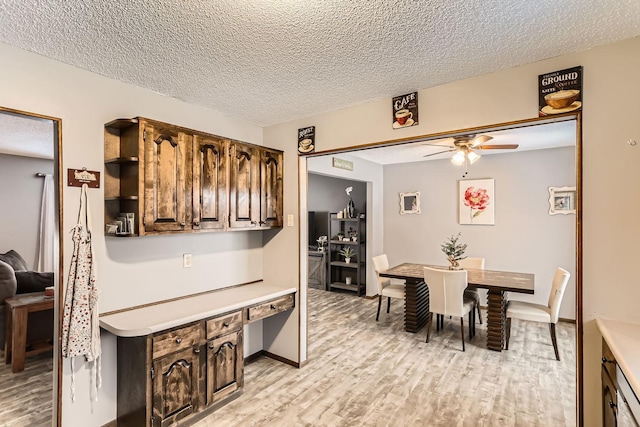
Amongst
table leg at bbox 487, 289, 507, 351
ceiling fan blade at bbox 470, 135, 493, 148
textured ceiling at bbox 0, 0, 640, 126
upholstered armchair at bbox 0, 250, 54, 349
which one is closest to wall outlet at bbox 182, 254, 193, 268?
textured ceiling at bbox 0, 0, 640, 126

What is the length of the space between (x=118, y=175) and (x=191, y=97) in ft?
2.77

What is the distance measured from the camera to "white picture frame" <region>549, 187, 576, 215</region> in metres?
4.73

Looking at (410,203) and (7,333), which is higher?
(410,203)

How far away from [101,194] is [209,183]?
727 mm

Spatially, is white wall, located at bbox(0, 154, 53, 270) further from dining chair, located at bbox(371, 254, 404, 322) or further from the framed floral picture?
the framed floral picture

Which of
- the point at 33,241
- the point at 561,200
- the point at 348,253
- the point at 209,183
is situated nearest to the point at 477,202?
the point at 561,200

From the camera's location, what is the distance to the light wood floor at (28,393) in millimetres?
2396

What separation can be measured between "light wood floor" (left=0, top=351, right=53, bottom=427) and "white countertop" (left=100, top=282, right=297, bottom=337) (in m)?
1.00

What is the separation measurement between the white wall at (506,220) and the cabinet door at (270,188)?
3.53 metres

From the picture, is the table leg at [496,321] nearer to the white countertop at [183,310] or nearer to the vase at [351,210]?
the white countertop at [183,310]

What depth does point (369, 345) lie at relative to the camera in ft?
12.7

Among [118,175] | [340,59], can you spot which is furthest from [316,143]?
[118,175]

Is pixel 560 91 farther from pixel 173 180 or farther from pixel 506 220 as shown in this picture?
pixel 506 220

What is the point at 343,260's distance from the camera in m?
6.72
